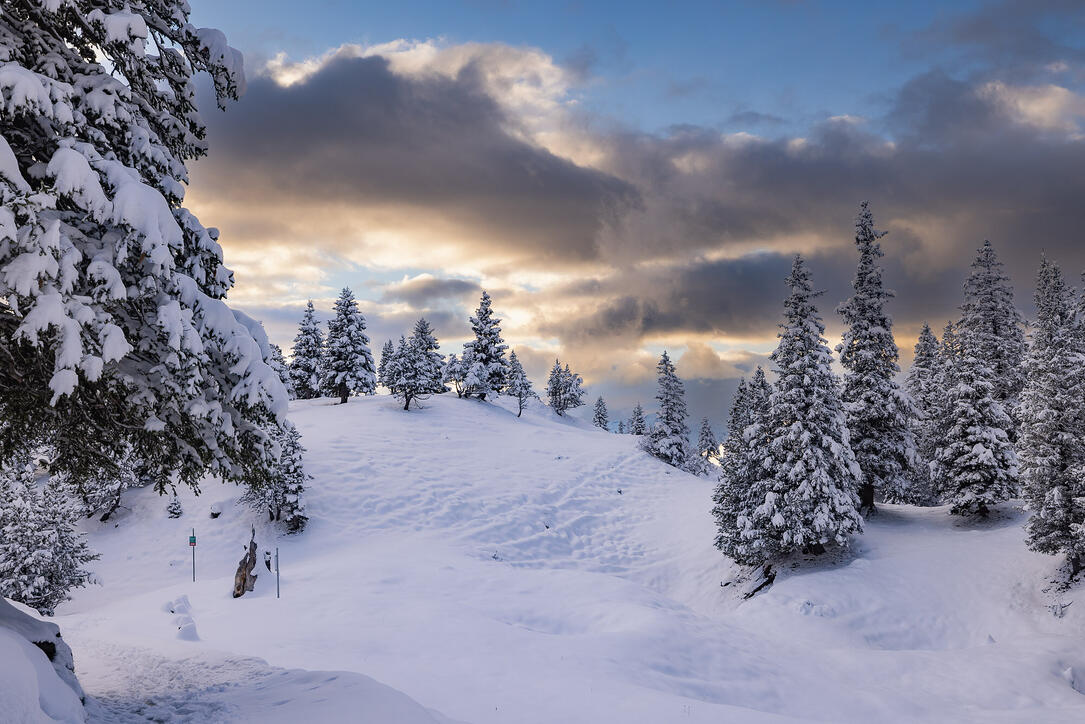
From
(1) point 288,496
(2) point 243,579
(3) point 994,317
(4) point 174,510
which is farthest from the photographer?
(3) point 994,317

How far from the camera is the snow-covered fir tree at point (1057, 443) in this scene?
861 inches

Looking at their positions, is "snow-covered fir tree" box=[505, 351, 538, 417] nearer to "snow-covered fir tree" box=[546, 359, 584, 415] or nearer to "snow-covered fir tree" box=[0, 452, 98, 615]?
"snow-covered fir tree" box=[546, 359, 584, 415]

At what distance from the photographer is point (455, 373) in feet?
251

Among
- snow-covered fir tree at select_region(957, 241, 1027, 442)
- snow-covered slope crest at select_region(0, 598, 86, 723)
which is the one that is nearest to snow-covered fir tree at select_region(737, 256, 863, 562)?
snow-covered fir tree at select_region(957, 241, 1027, 442)

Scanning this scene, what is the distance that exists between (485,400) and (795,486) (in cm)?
5035

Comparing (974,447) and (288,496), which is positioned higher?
(974,447)

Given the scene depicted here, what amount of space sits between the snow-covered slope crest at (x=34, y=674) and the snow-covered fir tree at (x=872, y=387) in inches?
1246

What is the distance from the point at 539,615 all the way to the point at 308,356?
2349 inches

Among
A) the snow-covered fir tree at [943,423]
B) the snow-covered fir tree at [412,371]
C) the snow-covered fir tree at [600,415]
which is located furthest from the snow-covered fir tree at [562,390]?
the snow-covered fir tree at [943,423]

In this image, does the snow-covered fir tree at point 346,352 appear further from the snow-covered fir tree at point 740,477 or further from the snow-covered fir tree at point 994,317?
the snow-covered fir tree at point 994,317

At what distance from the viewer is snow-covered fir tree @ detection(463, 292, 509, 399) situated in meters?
69.1

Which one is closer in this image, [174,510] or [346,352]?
[174,510]

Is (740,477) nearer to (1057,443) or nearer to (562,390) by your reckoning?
(1057,443)

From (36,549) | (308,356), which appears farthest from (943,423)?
(308,356)
